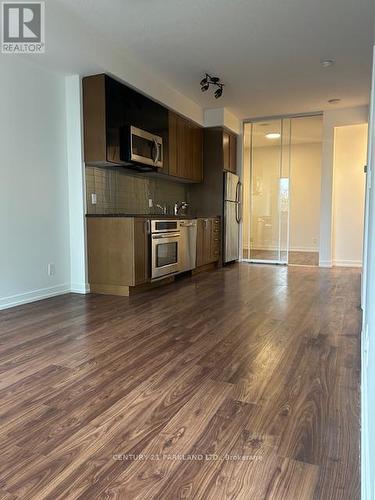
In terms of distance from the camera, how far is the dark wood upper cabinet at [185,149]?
205 inches

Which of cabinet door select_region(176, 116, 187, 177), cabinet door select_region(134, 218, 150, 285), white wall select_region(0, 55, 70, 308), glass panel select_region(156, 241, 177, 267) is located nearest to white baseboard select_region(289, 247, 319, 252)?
cabinet door select_region(176, 116, 187, 177)

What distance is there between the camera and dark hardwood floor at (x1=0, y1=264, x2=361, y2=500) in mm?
1176

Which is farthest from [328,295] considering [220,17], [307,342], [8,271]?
[8,271]

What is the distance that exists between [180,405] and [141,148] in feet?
10.7

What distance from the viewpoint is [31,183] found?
11.9 ft

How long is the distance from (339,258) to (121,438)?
6.00 metres

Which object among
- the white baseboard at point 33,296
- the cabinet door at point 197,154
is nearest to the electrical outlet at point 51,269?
the white baseboard at point 33,296

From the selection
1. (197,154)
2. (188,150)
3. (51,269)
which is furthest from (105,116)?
(197,154)

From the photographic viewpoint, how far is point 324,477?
1.18 m

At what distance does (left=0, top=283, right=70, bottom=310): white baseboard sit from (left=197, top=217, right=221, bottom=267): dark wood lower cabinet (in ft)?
6.85

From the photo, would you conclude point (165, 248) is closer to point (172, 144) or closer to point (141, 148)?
point (141, 148)

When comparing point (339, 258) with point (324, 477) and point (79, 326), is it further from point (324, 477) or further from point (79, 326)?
point (324, 477)

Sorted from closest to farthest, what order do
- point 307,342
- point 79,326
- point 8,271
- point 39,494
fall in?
point 39,494 → point 307,342 → point 79,326 → point 8,271

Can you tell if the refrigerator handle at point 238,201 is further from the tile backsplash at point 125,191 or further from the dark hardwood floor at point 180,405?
the dark hardwood floor at point 180,405
